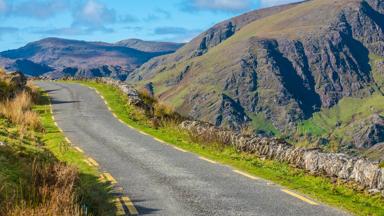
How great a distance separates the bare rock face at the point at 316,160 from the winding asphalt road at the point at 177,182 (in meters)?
2.35

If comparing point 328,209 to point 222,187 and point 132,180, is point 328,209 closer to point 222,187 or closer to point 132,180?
point 222,187

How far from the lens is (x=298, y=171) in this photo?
51.9 feet

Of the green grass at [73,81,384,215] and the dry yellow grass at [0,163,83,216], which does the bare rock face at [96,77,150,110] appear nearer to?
the green grass at [73,81,384,215]

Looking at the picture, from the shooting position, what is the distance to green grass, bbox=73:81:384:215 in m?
11.8

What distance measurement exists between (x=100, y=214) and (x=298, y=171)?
26.3ft

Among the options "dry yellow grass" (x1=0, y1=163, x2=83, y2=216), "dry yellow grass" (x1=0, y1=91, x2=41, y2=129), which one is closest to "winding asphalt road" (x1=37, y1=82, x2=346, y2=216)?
"dry yellow grass" (x1=0, y1=163, x2=83, y2=216)

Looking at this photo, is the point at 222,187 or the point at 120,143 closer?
the point at 222,187

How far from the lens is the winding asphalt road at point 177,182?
1063 centimetres

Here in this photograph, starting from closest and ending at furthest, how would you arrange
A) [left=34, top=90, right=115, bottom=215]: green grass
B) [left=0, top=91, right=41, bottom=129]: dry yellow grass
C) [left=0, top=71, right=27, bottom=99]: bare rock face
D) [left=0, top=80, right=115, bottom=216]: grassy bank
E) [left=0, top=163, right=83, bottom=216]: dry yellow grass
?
[left=0, top=163, right=83, bottom=216]: dry yellow grass
[left=0, top=80, right=115, bottom=216]: grassy bank
[left=34, top=90, right=115, bottom=215]: green grass
[left=0, top=91, right=41, bottom=129]: dry yellow grass
[left=0, top=71, right=27, bottom=99]: bare rock face

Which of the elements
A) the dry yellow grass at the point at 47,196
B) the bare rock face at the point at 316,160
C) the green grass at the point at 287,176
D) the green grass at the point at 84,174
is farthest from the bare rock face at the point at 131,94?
the dry yellow grass at the point at 47,196

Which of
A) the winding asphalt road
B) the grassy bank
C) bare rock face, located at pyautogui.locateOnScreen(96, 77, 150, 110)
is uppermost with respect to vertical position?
bare rock face, located at pyautogui.locateOnScreen(96, 77, 150, 110)

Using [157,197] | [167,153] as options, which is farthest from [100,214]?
[167,153]

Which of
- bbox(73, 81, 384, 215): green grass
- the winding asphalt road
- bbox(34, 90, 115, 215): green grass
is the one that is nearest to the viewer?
bbox(34, 90, 115, 215): green grass

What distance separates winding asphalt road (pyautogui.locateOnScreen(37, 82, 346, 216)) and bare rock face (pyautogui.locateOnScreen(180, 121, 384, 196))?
2.35 metres
